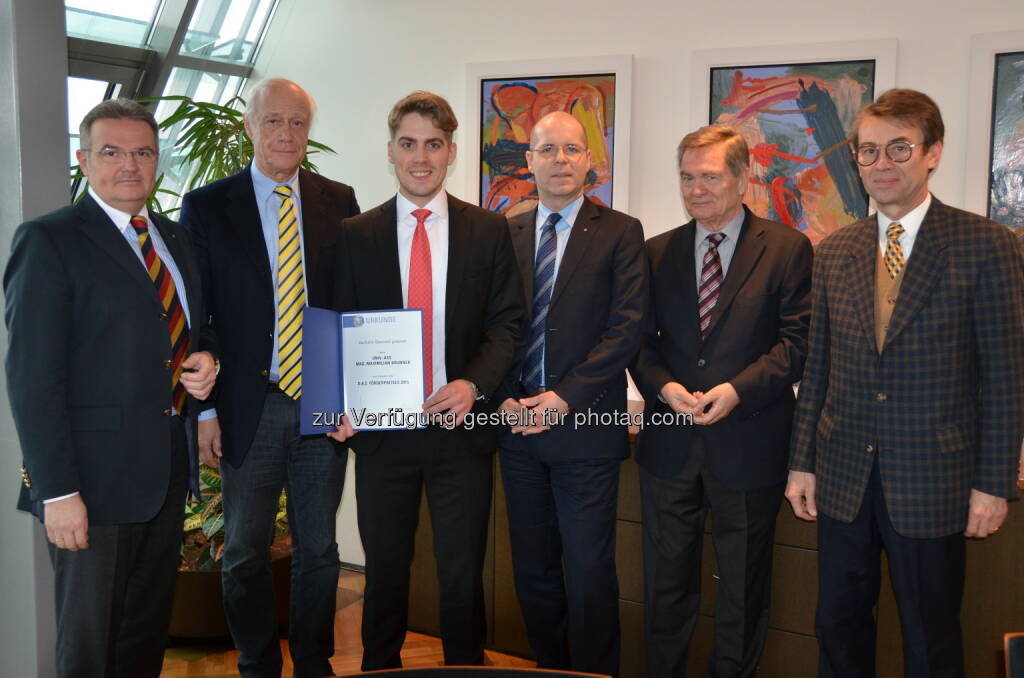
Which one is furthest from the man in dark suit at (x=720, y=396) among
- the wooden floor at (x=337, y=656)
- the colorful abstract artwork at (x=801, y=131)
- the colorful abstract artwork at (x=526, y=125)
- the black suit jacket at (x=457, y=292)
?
the colorful abstract artwork at (x=526, y=125)

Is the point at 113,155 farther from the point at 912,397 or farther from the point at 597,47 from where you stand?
the point at 597,47

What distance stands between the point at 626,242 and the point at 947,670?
4.84 feet

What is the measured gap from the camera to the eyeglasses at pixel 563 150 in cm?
260

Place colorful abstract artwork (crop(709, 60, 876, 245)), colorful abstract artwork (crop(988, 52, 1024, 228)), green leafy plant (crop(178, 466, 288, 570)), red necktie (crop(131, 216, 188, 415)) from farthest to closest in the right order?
green leafy plant (crop(178, 466, 288, 570)) < colorful abstract artwork (crop(709, 60, 876, 245)) < colorful abstract artwork (crop(988, 52, 1024, 228)) < red necktie (crop(131, 216, 188, 415))

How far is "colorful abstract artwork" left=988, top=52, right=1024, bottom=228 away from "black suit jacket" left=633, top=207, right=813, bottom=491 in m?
1.06

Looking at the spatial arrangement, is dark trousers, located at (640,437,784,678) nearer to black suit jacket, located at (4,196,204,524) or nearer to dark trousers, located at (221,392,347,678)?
dark trousers, located at (221,392,347,678)

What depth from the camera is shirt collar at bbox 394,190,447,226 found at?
102 inches

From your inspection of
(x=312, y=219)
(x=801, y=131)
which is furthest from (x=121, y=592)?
(x=801, y=131)

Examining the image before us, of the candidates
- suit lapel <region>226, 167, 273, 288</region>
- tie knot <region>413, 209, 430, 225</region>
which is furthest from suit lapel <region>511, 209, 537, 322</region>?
suit lapel <region>226, 167, 273, 288</region>

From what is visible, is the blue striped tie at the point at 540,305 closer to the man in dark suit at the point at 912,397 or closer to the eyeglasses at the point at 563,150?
the eyeglasses at the point at 563,150

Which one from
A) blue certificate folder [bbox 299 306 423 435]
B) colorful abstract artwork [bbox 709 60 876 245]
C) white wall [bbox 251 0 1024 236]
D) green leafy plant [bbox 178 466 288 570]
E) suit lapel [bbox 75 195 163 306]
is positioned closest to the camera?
suit lapel [bbox 75 195 163 306]

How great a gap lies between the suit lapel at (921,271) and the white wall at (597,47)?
1.15 metres

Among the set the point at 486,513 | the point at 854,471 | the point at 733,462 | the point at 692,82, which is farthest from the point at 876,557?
the point at 692,82

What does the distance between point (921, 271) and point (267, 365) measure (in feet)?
6.17
